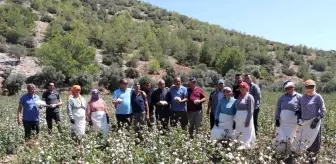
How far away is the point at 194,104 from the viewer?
867 centimetres

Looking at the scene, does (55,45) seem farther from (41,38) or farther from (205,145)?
(205,145)

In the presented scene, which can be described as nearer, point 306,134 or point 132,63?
point 306,134

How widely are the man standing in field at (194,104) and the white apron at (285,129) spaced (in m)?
2.13

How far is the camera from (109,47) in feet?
162

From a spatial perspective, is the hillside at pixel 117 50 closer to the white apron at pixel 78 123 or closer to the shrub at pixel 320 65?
the shrub at pixel 320 65

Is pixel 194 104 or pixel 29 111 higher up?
pixel 194 104

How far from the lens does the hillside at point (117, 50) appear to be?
1462 inches

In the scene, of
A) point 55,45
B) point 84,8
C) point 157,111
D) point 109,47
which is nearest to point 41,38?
point 109,47

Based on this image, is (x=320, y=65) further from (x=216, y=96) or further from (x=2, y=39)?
(x=216, y=96)

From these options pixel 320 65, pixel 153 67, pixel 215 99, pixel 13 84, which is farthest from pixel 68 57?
pixel 320 65

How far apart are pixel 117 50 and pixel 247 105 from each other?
144ft

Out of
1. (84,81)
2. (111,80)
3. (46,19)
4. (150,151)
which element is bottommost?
(84,81)

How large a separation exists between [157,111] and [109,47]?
136 feet

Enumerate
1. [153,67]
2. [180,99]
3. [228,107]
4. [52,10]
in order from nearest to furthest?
[228,107] → [180,99] → [153,67] → [52,10]
